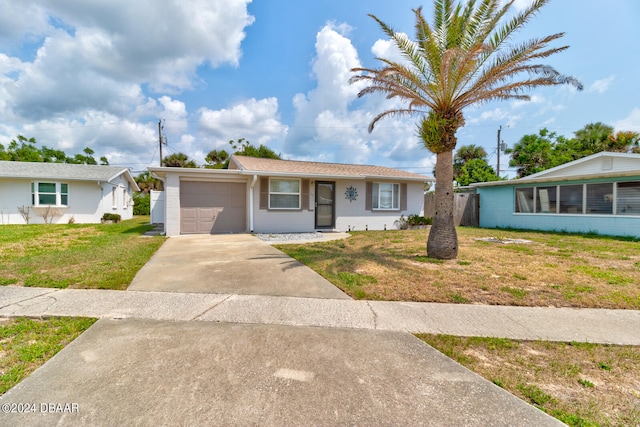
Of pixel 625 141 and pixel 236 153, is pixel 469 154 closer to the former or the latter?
pixel 625 141

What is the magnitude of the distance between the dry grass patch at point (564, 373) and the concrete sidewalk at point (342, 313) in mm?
221

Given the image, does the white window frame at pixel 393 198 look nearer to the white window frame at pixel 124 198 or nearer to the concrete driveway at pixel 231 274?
the concrete driveway at pixel 231 274

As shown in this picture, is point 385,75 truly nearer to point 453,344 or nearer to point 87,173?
point 453,344

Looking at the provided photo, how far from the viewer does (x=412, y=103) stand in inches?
282

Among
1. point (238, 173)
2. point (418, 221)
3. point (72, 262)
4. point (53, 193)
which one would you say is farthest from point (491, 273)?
point (53, 193)

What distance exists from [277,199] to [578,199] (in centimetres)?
1358

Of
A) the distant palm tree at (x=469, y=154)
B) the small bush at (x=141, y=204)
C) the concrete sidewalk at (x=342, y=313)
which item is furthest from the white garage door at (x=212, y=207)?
the distant palm tree at (x=469, y=154)

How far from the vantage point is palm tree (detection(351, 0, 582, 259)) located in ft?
20.2

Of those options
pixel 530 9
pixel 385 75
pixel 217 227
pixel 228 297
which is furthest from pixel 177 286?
pixel 530 9

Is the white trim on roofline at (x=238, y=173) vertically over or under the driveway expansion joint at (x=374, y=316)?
over

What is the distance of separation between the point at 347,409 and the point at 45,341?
10.4ft

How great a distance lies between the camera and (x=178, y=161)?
95.8 ft

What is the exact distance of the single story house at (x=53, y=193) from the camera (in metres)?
15.3

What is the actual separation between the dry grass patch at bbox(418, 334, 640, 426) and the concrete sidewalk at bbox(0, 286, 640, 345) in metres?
0.22
